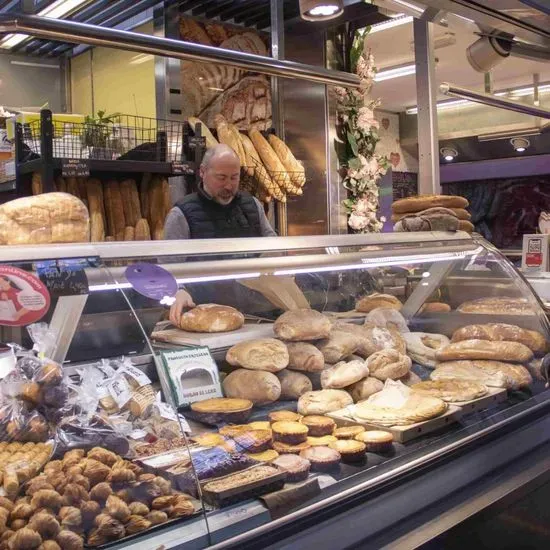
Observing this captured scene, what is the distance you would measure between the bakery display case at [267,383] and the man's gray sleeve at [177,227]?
47.2 inches

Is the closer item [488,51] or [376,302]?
[376,302]

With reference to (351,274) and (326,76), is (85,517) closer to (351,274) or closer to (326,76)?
(351,274)

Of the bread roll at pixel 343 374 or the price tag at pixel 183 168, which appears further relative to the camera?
the price tag at pixel 183 168

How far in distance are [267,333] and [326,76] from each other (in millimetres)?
1049

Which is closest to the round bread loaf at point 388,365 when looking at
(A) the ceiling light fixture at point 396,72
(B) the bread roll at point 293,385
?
(B) the bread roll at point 293,385

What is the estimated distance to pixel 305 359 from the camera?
2.22 metres

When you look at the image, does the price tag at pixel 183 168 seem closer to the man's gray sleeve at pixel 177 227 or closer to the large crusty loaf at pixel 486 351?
the man's gray sleeve at pixel 177 227

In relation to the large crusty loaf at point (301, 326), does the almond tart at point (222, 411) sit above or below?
below

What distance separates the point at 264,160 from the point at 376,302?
190cm

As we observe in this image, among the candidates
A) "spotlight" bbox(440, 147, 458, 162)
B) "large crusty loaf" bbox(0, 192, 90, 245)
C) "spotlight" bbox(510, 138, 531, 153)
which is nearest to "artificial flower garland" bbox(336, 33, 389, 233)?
"large crusty loaf" bbox(0, 192, 90, 245)

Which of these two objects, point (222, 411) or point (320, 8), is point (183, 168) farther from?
point (222, 411)

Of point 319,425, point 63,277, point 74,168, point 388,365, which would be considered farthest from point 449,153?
point 63,277

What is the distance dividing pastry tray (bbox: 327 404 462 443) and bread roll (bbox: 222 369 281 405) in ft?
0.61

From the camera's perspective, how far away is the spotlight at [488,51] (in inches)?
119
